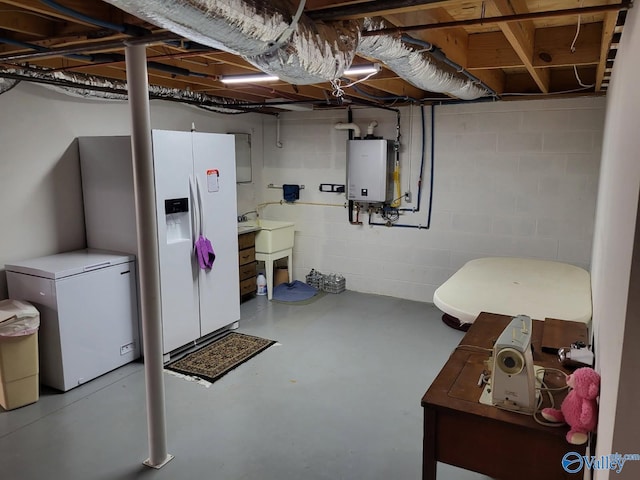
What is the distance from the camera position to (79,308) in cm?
342

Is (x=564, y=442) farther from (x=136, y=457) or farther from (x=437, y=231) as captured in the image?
(x=437, y=231)

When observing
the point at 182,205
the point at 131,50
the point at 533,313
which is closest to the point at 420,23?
the point at 131,50

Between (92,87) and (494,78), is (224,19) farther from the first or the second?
(494,78)

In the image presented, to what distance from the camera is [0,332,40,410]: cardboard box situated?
122 inches

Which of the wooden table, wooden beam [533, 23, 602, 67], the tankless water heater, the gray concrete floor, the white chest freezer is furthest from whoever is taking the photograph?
the tankless water heater

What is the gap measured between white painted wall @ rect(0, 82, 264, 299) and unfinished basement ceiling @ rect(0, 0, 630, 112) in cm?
34

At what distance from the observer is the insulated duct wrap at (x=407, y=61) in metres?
2.20

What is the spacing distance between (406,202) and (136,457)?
3.83m

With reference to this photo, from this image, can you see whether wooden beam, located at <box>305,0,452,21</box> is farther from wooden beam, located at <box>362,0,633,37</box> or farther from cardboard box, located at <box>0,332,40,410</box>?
cardboard box, located at <box>0,332,40,410</box>

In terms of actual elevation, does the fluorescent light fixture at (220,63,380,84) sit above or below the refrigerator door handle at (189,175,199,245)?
Answer: above

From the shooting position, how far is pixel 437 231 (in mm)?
5324

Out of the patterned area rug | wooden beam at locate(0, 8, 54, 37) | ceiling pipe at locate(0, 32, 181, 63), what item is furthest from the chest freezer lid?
wooden beam at locate(0, 8, 54, 37)

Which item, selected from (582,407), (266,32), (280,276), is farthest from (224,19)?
(280,276)

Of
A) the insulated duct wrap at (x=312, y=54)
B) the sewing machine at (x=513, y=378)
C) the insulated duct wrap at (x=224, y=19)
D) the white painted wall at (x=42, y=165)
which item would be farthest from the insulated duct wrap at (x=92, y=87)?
the sewing machine at (x=513, y=378)
